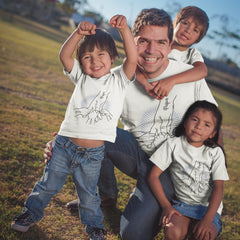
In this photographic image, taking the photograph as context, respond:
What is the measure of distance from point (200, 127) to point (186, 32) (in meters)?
1.15

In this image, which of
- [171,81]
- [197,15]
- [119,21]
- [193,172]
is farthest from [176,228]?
[197,15]

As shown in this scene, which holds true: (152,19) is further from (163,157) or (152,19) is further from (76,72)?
(163,157)

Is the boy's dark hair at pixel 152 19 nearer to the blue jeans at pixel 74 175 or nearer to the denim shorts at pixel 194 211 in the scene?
the blue jeans at pixel 74 175

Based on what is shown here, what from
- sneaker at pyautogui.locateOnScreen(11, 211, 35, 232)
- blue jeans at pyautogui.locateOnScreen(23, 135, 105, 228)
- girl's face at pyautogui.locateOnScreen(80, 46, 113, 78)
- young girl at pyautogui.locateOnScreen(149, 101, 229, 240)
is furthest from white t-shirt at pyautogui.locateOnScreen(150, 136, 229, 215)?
sneaker at pyautogui.locateOnScreen(11, 211, 35, 232)

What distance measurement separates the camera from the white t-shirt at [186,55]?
2579 mm

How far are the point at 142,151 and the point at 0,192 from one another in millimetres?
1273

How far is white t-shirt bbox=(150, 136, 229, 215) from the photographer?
2.04 m

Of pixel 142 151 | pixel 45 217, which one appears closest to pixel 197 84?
pixel 142 151

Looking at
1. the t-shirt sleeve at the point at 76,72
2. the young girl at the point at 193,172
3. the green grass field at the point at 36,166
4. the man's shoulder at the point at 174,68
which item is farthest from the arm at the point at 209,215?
the t-shirt sleeve at the point at 76,72

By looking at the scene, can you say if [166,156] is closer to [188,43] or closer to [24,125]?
[188,43]

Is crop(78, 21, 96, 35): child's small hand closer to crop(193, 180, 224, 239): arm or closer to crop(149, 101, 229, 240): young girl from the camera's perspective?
crop(149, 101, 229, 240): young girl

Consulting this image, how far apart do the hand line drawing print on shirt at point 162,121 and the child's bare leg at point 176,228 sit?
64cm

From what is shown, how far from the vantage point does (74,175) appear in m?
1.98

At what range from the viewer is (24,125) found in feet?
12.4
